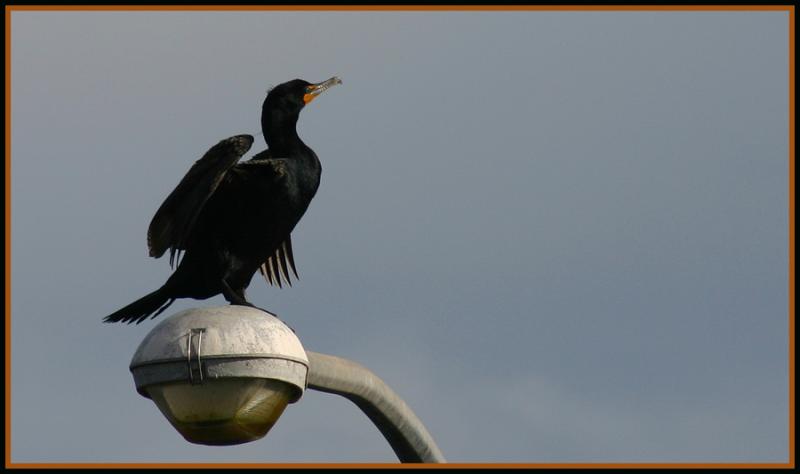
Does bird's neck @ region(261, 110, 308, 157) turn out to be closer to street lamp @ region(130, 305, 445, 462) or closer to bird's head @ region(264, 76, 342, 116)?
bird's head @ region(264, 76, 342, 116)

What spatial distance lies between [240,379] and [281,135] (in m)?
3.14

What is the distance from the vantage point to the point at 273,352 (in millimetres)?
4703

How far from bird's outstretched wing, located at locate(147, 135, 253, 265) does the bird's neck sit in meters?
0.42

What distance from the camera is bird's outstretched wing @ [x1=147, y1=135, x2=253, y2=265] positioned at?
6633mm

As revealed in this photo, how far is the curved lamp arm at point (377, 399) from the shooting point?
4.84m

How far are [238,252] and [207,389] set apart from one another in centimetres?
246

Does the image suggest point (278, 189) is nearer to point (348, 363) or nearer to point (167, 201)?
point (167, 201)

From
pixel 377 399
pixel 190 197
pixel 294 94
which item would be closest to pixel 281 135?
pixel 294 94

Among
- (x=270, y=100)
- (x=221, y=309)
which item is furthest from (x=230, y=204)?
(x=221, y=309)

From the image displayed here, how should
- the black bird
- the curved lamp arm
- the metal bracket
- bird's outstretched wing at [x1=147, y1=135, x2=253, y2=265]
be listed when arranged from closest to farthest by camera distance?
the metal bracket, the curved lamp arm, bird's outstretched wing at [x1=147, y1=135, x2=253, y2=265], the black bird

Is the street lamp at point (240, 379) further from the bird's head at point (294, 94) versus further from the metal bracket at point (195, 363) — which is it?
the bird's head at point (294, 94)

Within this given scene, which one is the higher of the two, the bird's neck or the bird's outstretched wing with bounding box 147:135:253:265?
the bird's neck

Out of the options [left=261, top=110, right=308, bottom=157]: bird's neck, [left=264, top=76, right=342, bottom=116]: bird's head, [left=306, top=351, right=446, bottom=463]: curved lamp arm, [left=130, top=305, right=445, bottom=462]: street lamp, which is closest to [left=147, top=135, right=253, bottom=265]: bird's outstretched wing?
[left=261, top=110, right=308, bottom=157]: bird's neck

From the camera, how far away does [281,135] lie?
7652mm
